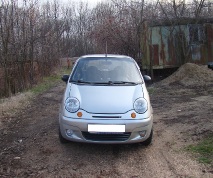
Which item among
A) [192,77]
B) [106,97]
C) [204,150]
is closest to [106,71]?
[106,97]

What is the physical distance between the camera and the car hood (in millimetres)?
4715

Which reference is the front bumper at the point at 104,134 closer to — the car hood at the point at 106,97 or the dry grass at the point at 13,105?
the car hood at the point at 106,97

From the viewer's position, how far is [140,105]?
4871 mm

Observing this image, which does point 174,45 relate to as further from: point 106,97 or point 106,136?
point 106,136

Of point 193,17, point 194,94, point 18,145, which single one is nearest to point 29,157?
point 18,145

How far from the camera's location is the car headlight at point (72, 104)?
4789 millimetres

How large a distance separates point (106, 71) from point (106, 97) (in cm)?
107

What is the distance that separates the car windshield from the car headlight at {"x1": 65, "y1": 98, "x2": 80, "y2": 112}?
73 centimetres

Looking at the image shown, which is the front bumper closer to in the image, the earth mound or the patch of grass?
the patch of grass

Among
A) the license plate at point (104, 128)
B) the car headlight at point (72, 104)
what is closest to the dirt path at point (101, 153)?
the license plate at point (104, 128)

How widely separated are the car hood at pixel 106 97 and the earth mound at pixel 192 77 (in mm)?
7688

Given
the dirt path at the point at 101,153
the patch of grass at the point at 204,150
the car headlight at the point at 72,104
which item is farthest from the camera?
the car headlight at the point at 72,104

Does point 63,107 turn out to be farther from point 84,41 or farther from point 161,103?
point 84,41

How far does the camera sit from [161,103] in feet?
30.2
